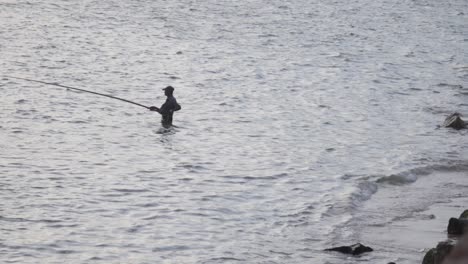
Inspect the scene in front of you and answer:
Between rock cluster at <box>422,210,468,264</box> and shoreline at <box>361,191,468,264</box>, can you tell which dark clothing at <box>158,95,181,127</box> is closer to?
shoreline at <box>361,191,468,264</box>

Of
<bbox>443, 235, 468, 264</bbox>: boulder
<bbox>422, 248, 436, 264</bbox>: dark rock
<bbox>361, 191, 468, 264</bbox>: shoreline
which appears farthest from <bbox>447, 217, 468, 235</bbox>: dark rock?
<bbox>443, 235, 468, 264</bbox>: boulder

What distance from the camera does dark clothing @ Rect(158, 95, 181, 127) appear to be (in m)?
19.0

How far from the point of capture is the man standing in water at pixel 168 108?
1867cm

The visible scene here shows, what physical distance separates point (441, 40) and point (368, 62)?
8.52 m

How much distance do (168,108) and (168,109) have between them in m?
0.10

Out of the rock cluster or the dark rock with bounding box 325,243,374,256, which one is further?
the dark rock with bounding box 325,243,374,256

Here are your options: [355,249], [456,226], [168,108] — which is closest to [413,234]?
[456,226]

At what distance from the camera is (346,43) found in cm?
3778

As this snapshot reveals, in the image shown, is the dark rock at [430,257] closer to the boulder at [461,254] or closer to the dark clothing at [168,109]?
the boulder at [461,254]

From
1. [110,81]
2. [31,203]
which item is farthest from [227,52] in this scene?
[31,203]

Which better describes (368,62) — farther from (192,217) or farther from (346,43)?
(192,217)

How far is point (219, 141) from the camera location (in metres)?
19.2

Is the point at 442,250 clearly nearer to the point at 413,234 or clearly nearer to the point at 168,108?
the point at 413,234

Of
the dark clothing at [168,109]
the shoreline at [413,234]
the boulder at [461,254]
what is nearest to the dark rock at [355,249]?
the shoreline at [413,234]
